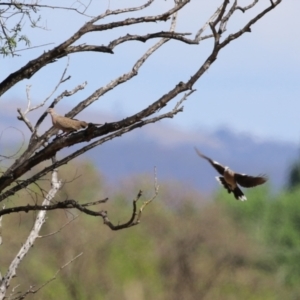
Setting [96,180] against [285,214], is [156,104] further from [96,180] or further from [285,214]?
[285,214]

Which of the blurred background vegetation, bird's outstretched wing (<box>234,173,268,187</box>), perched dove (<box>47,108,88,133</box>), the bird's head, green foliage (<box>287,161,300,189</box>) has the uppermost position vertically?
green foliage (<box>287,161,300,189</box>)

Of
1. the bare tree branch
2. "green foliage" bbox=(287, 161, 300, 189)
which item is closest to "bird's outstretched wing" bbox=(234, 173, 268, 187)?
the bare tree branch

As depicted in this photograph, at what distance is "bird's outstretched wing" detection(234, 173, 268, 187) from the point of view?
10490 millimetres

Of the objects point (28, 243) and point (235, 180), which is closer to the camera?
point (28, 243)

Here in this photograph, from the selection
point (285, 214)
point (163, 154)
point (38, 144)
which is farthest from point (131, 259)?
point (163, 154)

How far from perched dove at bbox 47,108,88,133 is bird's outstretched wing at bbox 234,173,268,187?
8.36ft

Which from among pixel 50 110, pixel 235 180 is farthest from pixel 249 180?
pixel 50 110

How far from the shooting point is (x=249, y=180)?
35.4 feet

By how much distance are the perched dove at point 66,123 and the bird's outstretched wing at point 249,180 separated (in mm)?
2549

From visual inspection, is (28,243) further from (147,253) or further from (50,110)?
(147,253)

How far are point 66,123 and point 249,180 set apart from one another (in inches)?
111

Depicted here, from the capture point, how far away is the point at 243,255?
41.4 metres

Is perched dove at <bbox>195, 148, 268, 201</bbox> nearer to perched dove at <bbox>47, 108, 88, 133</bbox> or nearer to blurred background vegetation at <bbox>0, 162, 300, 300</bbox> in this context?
perched dove at <bbox>47, 108, 88, 133</bbox>

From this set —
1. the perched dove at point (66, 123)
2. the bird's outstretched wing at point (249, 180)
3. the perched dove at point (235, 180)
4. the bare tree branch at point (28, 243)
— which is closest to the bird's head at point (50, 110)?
the perched dove at point (66, 123)
